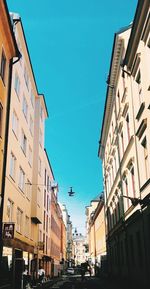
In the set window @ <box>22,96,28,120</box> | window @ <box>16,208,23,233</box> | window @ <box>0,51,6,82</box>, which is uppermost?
window @ <box>22,96,28,120</box>

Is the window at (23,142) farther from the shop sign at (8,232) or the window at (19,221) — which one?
the shop sign at (8,232)

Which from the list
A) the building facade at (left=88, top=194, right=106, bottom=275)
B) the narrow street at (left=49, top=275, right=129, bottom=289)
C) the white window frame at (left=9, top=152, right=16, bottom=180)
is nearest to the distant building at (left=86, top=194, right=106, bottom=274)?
the building facade at (left=88, top=194, right=106, bottom=275)

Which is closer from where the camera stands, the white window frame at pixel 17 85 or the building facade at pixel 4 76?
the building facade at pixel 4 76

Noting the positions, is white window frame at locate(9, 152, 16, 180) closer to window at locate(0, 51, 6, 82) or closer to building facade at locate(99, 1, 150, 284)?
window at locate(0, 51, 6, 82)

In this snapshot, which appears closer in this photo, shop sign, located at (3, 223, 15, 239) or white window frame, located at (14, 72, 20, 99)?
shop sign, located at (3, 223, 15, 239)

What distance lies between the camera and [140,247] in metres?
20.7

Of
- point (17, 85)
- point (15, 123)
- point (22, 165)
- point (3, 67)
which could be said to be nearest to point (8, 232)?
Result: point (3, 67)

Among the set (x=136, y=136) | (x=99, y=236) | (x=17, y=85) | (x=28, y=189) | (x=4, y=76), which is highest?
(x=17, y=85)

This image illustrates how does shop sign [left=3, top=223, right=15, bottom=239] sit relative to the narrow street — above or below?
above

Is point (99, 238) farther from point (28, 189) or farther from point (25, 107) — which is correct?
point (25, 107)

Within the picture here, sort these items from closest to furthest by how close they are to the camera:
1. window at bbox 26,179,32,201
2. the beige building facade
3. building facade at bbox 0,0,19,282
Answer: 1. building facade at bbox 0,0,19,282
2. the beige building facade
3. window at bbox 26,179,32,201

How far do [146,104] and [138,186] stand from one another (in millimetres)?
4705

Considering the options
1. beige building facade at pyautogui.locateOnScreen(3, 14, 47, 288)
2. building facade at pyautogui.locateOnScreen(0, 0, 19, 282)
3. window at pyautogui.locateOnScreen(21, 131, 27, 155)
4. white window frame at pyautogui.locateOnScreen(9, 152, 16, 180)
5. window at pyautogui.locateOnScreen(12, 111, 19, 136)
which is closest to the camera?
building facade at pyautogui.locateOnScreen(0, 0, 19, 282)

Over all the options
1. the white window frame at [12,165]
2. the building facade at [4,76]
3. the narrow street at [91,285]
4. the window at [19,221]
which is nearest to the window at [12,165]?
the white window frame at [12,165]
